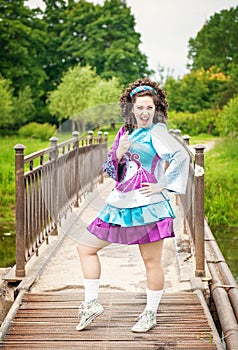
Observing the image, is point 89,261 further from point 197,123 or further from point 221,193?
point 197,123

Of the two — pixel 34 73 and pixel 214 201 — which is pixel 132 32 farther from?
pixel 214 201

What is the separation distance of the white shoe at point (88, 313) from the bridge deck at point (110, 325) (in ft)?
0.16

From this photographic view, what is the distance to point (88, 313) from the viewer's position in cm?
365

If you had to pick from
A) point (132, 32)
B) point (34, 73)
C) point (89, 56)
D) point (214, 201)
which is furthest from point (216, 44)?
point (214, 201)

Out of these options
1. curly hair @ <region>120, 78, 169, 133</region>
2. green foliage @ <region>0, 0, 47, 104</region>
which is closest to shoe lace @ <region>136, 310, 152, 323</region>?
curly hair @ <region>120, 78, 169, 133</region>

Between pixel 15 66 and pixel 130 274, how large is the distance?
35.2 m

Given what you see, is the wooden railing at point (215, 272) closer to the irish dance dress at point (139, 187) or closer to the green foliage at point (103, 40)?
the irish dance dress at point (139, 187)

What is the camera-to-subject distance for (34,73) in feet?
131

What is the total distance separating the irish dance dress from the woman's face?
3cm

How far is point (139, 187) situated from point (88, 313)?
0.80 m

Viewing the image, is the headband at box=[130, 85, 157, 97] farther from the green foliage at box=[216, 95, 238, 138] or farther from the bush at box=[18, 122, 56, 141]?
the bush at box=[18, 122, 56, 141]

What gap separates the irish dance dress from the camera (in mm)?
3459

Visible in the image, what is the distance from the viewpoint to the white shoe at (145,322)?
12.0 ft

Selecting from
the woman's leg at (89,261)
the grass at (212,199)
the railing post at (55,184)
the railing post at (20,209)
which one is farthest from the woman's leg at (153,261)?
the grass at (212,199)
